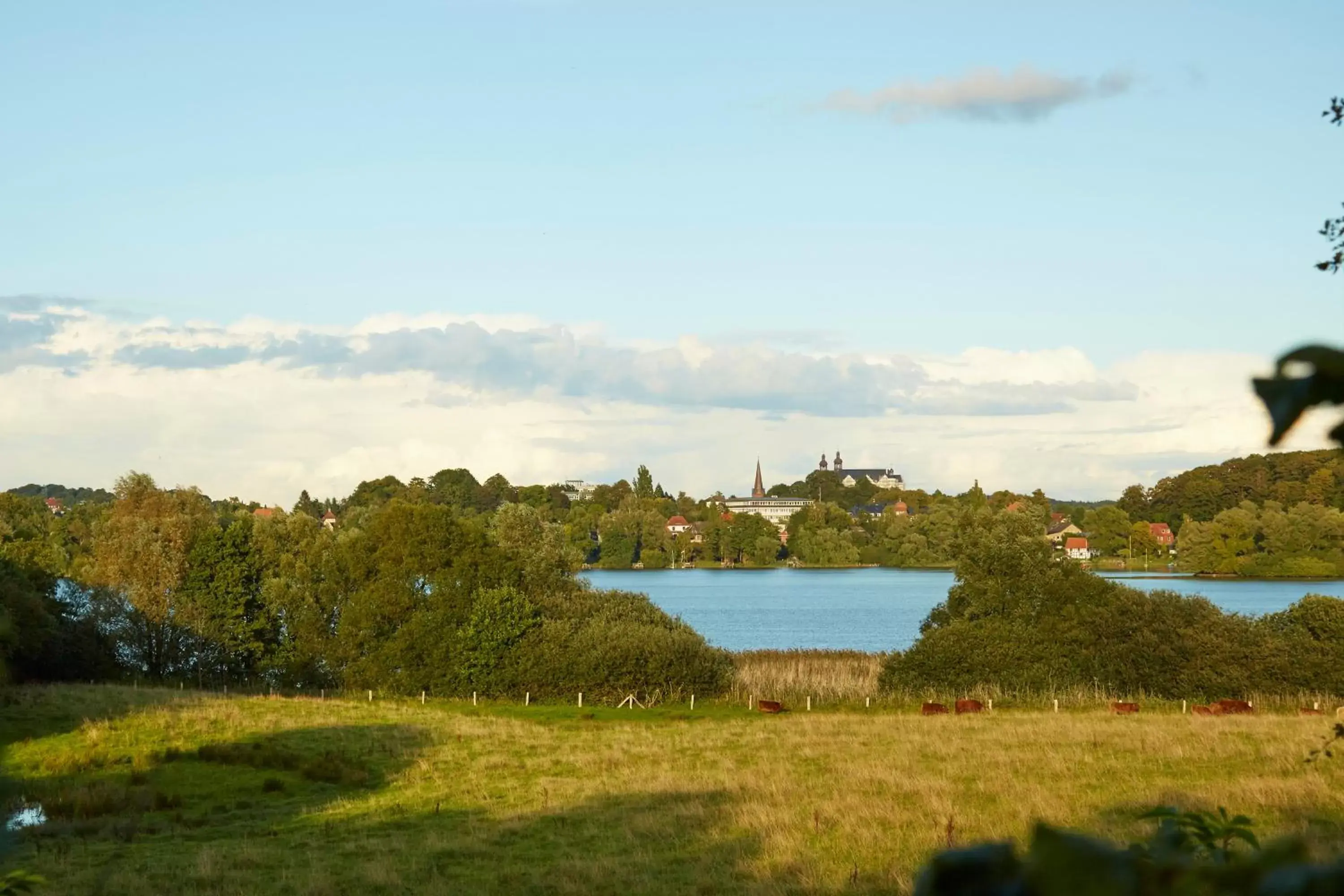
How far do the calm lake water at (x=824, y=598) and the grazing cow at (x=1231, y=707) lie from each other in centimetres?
1562

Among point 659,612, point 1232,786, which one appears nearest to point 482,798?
point 1232,786

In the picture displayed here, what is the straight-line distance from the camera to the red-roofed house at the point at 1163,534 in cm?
14600

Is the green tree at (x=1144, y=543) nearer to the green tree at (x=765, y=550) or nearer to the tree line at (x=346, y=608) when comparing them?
the green tree at (x=765, y=550)

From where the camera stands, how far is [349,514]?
287 ft

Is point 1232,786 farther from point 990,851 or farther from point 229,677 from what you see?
point 229,677

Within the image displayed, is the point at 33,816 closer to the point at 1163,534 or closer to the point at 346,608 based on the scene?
the point at 346,608

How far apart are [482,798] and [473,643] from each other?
2817 cm

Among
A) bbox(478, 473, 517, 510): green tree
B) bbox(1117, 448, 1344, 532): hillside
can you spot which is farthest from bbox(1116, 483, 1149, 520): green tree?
bbox(478, 473, 517, 510): green tree

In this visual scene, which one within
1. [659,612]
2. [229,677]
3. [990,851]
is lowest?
[229,677]

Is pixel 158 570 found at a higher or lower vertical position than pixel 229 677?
higher

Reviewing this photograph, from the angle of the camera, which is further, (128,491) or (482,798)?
(128,491)

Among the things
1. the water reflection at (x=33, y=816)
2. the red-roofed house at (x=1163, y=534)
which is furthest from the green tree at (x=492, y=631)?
the red-roofed house at (x=1163, y=534)

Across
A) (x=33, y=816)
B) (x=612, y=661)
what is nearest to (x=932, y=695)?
(x=612, y=661)

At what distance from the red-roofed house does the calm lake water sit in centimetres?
1563
